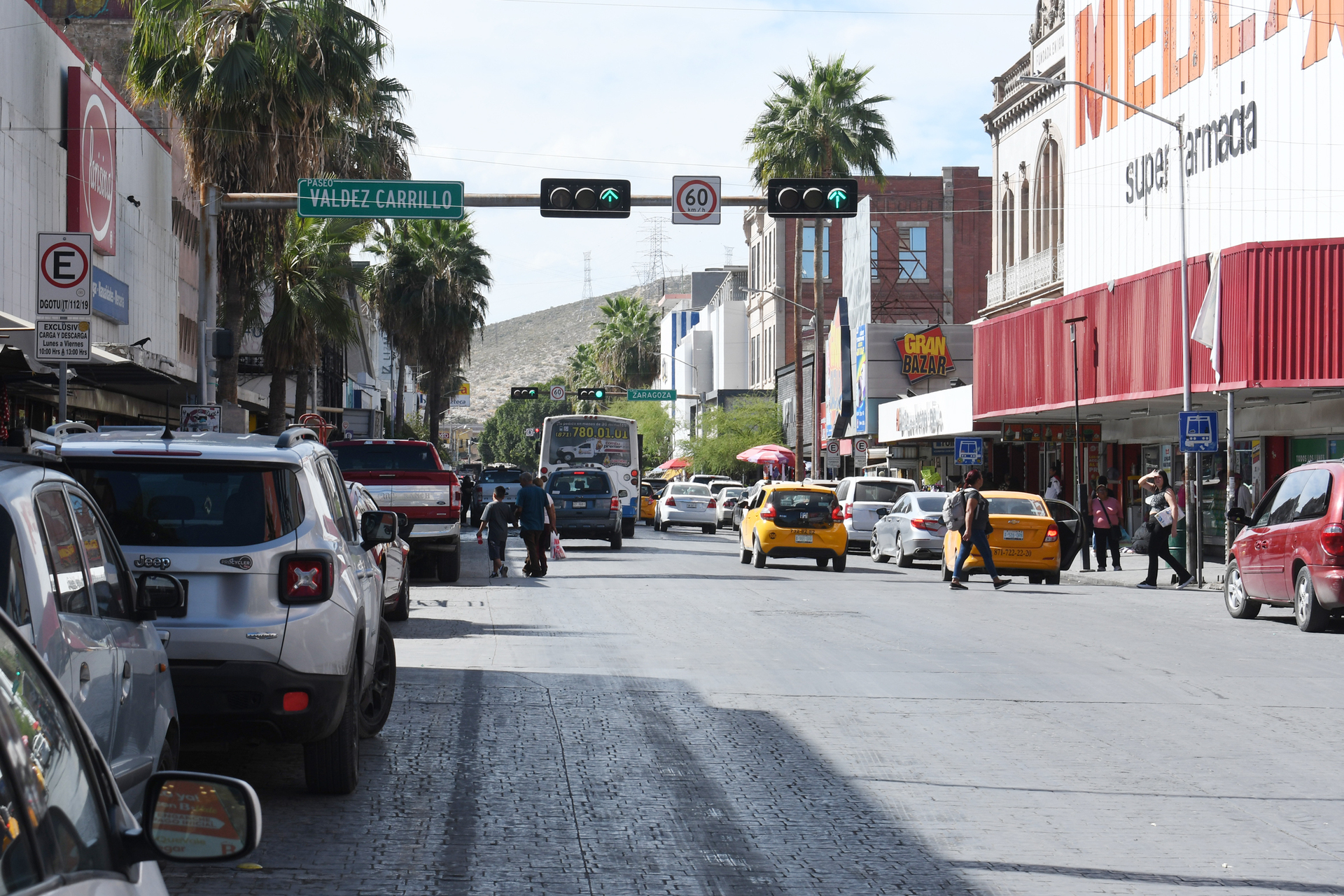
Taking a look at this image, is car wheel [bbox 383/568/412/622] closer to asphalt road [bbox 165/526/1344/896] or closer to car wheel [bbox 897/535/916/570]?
asphalt road [bbox 165/526/1344/896]

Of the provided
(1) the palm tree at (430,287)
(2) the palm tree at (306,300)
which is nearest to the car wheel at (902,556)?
(2) the palm tree at (306,300)

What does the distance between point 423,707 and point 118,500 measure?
362cm

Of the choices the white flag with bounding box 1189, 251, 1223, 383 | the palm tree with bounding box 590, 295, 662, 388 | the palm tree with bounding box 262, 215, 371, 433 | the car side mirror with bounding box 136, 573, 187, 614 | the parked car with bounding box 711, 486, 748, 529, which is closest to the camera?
the car side mirror with bounding box 136, 573, 187, 614

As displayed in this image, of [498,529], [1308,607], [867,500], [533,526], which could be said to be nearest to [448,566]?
[498,529]

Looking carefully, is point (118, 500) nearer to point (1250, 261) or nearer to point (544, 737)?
point (544, 737)

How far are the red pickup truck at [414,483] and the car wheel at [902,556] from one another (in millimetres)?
9961

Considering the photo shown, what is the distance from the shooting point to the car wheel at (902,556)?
98.0 ft

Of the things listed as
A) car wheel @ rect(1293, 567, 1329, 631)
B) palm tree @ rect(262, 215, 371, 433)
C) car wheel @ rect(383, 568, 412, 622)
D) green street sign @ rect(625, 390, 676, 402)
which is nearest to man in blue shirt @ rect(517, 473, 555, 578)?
car wheel @ rect(383, 568, 412, 622)

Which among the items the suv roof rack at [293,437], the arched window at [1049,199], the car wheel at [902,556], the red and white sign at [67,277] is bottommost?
the car wheel at [902,556]

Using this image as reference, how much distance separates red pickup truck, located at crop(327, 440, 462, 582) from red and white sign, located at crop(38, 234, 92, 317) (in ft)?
24.5

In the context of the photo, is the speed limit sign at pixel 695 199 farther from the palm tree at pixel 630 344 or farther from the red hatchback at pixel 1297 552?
the palm tree at pixel 630 344

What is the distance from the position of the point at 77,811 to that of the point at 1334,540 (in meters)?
16.0

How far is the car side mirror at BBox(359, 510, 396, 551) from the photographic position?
9.34 meters

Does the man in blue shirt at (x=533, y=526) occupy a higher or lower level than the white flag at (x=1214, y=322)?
lower
